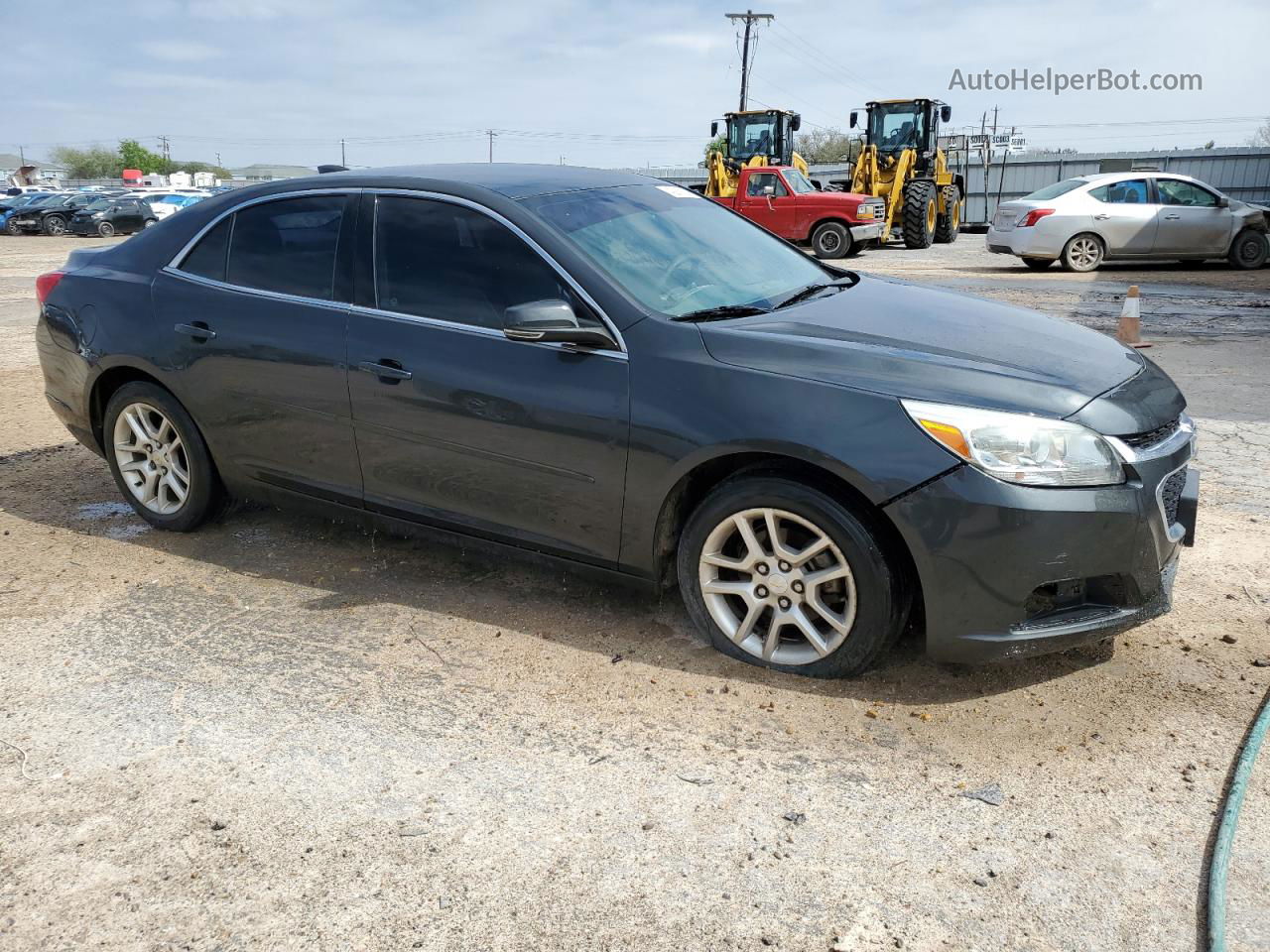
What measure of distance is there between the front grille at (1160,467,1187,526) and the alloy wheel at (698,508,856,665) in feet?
3.22

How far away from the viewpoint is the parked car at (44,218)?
119 ft

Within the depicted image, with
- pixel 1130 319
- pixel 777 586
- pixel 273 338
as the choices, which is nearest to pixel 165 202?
pixel 1130 319

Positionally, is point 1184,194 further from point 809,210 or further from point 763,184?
point 763,184

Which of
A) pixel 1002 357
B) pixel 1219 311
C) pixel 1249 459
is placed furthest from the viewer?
pixel 1219 311

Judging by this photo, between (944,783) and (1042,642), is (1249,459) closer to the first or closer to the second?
(1042,642)

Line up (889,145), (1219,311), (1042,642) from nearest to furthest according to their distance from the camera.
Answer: (1042,642) < (1219,311) < (889,145)

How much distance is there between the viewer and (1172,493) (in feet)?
10.9

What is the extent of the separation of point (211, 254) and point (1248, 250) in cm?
1809

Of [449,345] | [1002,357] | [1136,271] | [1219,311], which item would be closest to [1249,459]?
[1002,357]

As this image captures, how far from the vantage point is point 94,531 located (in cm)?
508

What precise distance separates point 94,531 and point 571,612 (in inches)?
101

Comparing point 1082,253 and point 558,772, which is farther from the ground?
point 1082,253

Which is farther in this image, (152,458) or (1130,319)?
(1130,319)

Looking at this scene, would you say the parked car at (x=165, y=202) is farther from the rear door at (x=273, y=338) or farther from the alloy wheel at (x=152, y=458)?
the rear door at (x=273, y=338)
